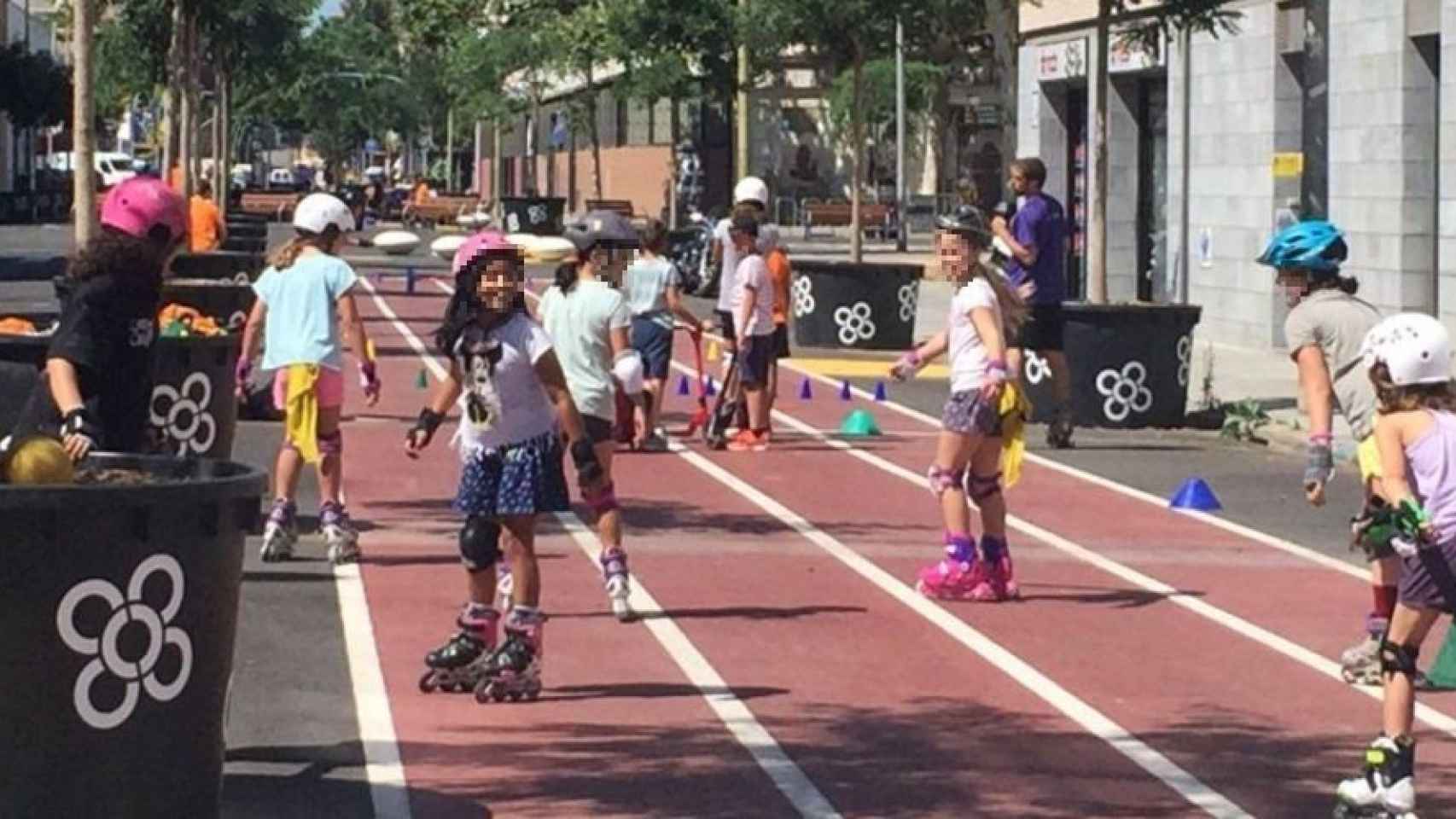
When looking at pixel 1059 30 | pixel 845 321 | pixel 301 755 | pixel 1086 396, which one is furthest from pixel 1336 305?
pixel 1059 30

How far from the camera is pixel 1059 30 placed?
124ft

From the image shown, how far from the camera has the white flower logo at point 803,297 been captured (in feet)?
104

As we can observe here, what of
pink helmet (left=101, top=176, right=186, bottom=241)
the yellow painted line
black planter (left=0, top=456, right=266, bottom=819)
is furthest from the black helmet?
the yellow painted line

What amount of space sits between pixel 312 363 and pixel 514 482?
12.2ft

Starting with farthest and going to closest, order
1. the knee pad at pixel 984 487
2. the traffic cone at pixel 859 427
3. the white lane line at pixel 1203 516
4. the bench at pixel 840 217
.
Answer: the bench at pixel 840 217 → the traffic cone at pixel 859 427 → the white lane line at pixel 1203 516 → the knee pad at pixel 984 487

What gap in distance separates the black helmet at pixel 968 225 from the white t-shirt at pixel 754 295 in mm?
6376

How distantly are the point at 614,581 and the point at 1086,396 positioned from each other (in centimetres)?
1047

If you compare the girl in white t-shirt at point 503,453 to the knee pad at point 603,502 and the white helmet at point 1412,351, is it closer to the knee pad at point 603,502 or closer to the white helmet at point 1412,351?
the knee pad at point 603,502

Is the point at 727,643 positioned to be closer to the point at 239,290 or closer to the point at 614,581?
the point at 614,581

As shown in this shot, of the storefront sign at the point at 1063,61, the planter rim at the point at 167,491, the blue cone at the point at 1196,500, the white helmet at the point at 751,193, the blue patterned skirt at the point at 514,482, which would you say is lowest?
the blue cone at the point at 1196,500

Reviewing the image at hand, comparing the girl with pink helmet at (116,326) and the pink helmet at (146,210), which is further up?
the pink helmet at (146,210)

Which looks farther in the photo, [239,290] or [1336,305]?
[239,290]

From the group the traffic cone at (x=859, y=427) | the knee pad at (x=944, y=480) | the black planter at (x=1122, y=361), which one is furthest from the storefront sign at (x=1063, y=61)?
the knee pad at (x=944, y=480)

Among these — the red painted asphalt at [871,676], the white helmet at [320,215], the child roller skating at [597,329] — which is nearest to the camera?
the red painted asphalt at [871,676]
